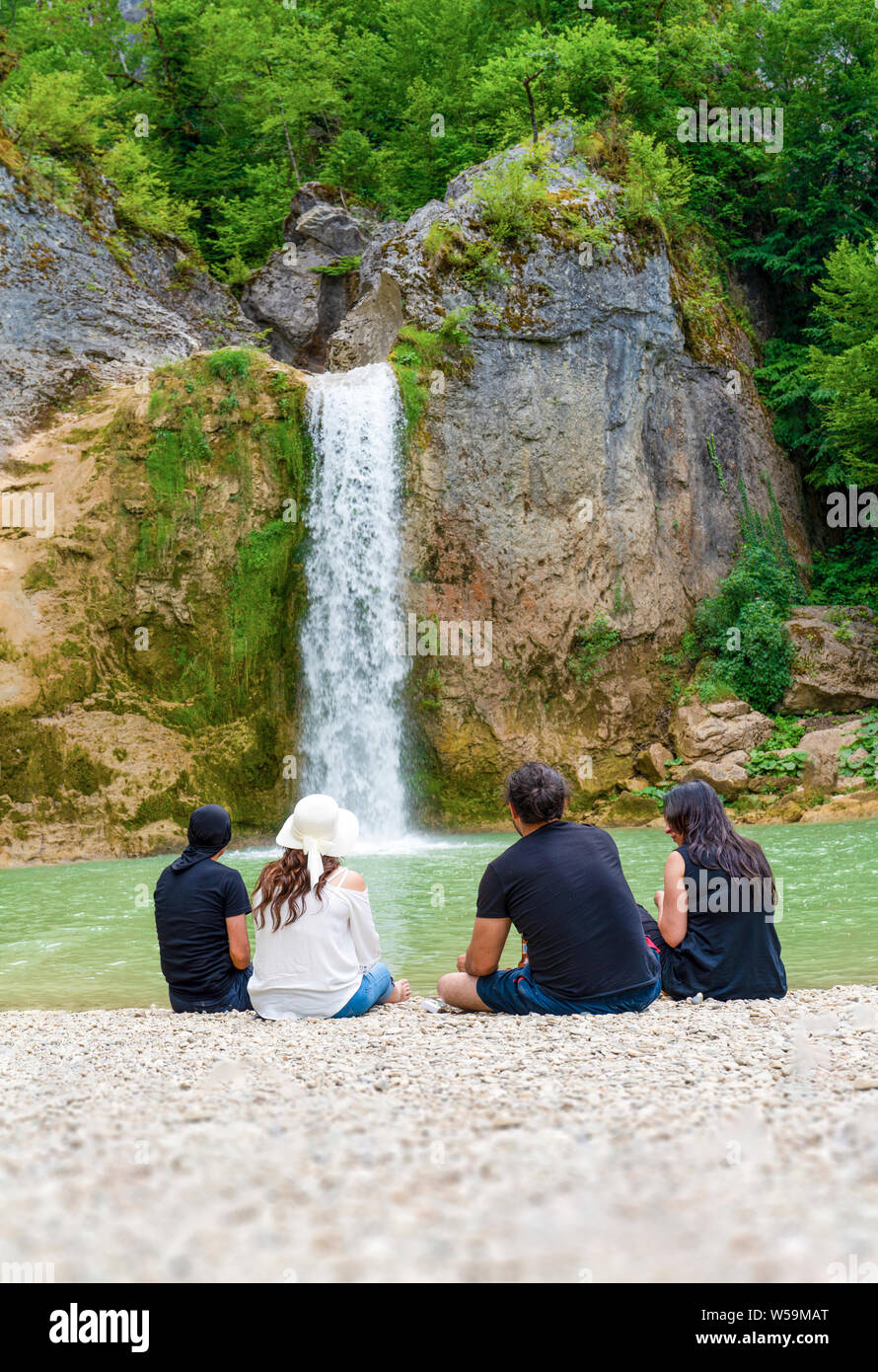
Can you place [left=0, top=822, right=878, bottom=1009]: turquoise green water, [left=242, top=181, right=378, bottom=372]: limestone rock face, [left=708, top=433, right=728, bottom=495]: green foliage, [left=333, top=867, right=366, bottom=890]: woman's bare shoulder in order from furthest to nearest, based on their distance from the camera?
[left=242, top=181, right=378, bottom=372]: limestone rock face, [left=708, top=433, right=728, bottom=495]: green foliage, [left=0, top=822, right=878, bottom=1009]: turquoise green water, [left=333, top=867, right=366, bottom=890]: woman's bare shoulder

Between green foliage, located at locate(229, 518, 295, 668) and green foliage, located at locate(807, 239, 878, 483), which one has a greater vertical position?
green foliage, located at locate(807, 239, 878, 483)

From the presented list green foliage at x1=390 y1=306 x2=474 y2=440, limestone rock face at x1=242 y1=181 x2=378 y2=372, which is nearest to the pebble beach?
green foliage at x1=390 y1=306 x2=474 y2=440

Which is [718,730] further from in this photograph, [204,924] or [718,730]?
[204,924]

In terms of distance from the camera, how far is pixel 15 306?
19531mm

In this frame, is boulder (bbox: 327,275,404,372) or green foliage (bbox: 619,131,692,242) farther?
boulder (bbox: 327,275,404,372)

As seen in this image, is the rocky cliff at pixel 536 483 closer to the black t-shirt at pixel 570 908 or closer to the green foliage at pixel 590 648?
the green foliage at pixel 590 648

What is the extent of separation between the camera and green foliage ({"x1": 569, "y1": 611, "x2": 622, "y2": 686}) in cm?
1914

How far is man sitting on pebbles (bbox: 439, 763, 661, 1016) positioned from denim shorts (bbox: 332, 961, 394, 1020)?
0.68 meters

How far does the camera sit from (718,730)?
59.8ft

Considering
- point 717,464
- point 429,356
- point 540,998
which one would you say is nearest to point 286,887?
point 540,998

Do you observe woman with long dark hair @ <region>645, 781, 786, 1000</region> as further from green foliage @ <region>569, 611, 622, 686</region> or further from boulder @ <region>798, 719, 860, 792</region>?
green foliage @ <region>569, 611, 622, 686</region>
